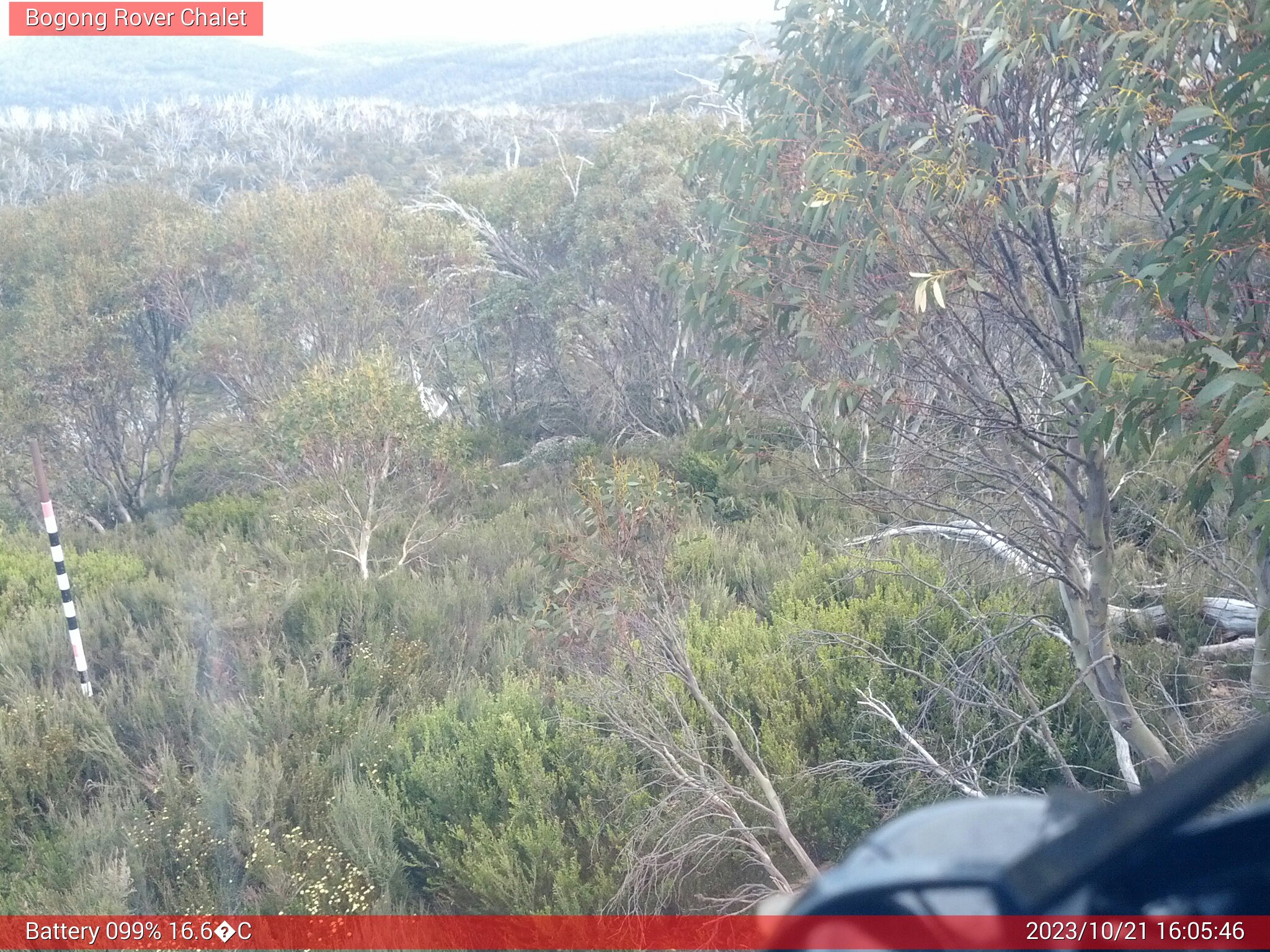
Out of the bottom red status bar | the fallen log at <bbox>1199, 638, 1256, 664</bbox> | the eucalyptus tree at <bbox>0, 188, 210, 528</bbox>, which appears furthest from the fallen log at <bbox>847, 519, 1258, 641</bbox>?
the eucalyptus tree at <bbox>0, 188, 210, 528</bbox>

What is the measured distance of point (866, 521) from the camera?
26.0ft

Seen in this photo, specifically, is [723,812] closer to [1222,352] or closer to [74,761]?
[1222,352]

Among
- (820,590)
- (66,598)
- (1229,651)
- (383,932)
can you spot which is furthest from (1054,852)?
(66,598)

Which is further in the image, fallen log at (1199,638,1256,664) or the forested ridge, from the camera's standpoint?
fallen log at (1199,638,1256,664)

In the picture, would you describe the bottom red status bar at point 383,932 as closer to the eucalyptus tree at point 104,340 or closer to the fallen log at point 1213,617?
the fallen log at point 1213,617

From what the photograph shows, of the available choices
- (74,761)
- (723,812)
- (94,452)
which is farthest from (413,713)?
(94,452)

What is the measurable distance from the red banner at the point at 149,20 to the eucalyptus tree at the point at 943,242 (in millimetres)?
3642

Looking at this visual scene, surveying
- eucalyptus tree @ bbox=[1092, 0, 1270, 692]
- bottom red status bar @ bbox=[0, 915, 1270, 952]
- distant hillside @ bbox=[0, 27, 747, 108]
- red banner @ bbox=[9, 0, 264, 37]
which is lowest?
bottom red status bar @ bbox=[0, 915, 1270, 952]

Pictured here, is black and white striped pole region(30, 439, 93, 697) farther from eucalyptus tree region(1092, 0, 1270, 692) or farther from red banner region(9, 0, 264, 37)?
eucalyptus tree region(1092, 0, 1270, 692)

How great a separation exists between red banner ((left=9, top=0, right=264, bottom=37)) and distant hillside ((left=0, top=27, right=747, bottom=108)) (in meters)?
23.8

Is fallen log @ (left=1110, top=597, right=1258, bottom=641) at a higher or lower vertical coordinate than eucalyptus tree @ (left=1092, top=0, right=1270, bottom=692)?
lower

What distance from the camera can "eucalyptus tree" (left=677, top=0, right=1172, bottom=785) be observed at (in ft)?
11.1

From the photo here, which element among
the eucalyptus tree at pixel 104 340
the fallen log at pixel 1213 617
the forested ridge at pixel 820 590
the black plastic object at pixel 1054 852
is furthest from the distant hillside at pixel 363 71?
the black plastic object at pixel 1054 852

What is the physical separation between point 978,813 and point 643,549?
142 inches
